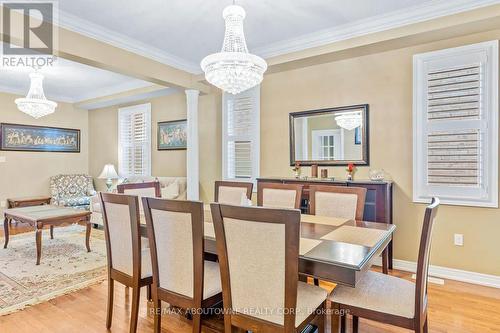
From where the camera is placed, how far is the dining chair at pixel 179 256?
162cm

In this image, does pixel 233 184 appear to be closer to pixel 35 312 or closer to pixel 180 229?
pixel 180 229

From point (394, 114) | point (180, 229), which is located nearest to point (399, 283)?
point (180, 229)

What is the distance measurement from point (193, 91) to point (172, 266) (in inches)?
133

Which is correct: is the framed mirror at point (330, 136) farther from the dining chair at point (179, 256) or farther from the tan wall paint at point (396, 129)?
the dining chair at point (179, 256)

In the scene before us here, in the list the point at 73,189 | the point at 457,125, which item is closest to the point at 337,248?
the point at 457,125

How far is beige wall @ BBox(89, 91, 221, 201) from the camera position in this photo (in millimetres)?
4949

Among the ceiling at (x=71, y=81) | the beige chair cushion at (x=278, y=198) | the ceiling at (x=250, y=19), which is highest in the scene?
the ceiling at (x=71, y=81)

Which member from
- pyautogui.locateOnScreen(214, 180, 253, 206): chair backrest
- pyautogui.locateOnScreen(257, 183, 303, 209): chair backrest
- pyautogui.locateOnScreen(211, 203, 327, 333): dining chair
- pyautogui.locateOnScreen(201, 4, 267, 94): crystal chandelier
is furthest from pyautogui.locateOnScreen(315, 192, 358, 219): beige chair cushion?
pyautogui.locateOnScreen(201, 4, 267, 94): crystal chandelier

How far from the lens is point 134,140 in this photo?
251 inches

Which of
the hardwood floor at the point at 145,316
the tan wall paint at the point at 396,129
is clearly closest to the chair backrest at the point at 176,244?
the hardwood floor at the point at 145,316

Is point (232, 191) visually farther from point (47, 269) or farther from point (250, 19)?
point (47, 269)

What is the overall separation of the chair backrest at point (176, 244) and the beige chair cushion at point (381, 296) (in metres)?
0.82

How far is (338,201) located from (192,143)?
2.79 metres

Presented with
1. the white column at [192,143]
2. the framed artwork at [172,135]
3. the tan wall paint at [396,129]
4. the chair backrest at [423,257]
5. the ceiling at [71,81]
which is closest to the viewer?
the chair backrest at [423,257]
